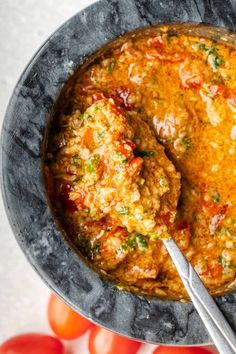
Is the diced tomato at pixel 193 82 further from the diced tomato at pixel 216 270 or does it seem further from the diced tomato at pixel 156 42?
the diced tomato at pixel 216 270

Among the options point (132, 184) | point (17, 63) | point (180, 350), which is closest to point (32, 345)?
point (180, 350)

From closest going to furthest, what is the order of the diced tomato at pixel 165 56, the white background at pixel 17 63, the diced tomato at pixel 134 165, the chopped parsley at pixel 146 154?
the diced tomato at pixel 134 165 → the chopped parsley at pixel 146 154 → the diced tomato at pixel 165 56 → the white background at pixel 17 63

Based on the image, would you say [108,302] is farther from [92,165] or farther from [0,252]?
[0,252]

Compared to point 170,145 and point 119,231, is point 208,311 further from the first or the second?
point 170,145

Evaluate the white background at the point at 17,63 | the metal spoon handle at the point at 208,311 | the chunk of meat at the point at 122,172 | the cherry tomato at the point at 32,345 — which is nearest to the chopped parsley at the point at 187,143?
the chunk of meat at the point at 122,172

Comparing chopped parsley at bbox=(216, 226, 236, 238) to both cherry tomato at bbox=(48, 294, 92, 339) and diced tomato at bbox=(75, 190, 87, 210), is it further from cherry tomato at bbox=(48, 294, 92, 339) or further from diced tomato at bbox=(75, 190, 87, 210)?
cherry tomato at bbox=(48, 294, 92, 339)

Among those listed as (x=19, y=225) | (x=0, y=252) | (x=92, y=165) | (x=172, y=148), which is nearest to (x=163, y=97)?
(x=172, y=148)
